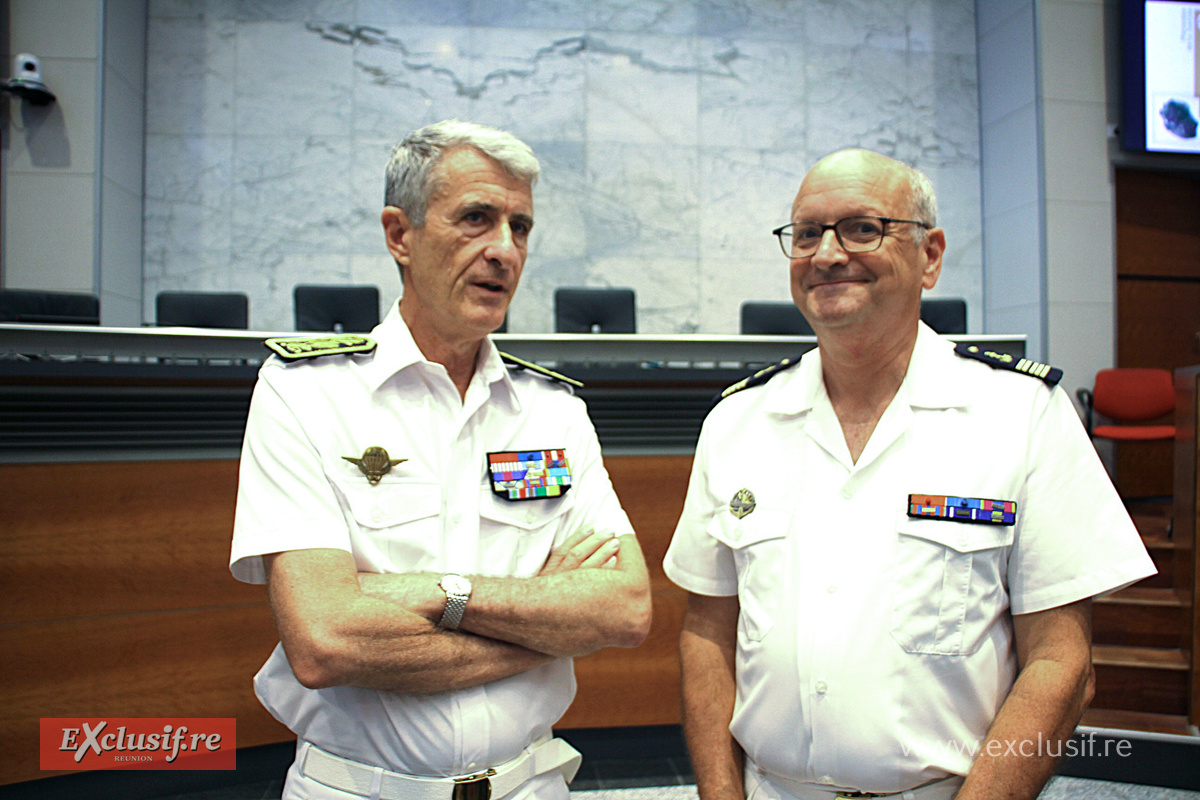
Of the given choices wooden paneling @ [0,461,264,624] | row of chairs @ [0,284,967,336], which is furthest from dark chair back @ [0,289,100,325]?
wooden paneling @ [0,461,264,624]

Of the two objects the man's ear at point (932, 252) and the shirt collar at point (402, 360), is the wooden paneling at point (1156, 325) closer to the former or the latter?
the man's ear at point (932, 252)

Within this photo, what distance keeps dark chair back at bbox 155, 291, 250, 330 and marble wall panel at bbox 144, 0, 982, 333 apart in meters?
1.60

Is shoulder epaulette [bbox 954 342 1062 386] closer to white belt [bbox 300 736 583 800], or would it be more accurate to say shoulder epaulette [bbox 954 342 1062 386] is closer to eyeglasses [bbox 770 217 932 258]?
eyeglasses [bbox 770 217 932 258]

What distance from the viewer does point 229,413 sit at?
7.59 feet

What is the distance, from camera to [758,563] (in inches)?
50.1

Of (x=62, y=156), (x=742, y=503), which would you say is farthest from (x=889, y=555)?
(x=62, y=156)

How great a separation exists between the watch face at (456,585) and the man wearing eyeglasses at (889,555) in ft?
1.42

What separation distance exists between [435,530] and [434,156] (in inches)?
26.3

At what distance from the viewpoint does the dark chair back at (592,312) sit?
4535mm

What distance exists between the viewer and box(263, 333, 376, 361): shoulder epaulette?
131 centimetres

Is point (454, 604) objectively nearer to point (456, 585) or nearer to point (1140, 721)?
point (456, 585)

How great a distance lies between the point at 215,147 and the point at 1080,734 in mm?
6354

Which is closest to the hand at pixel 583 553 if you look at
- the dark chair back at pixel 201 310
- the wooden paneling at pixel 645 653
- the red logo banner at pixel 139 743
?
the wooden paneling at pixel 645 653

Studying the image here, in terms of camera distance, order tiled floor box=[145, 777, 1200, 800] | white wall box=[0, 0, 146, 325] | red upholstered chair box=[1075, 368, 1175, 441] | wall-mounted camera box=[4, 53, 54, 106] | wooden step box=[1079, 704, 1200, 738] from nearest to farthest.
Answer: tiled floor box=[145, 777, 1200, 800] → wooden step box=[1079, 704, 1200, 738] → wall-mounted camera box=[4, 53, 54, 106] → white wall box=[0, 0, 146, 325] → red upholstered chair box=[1075, 368, 1175, 441]
